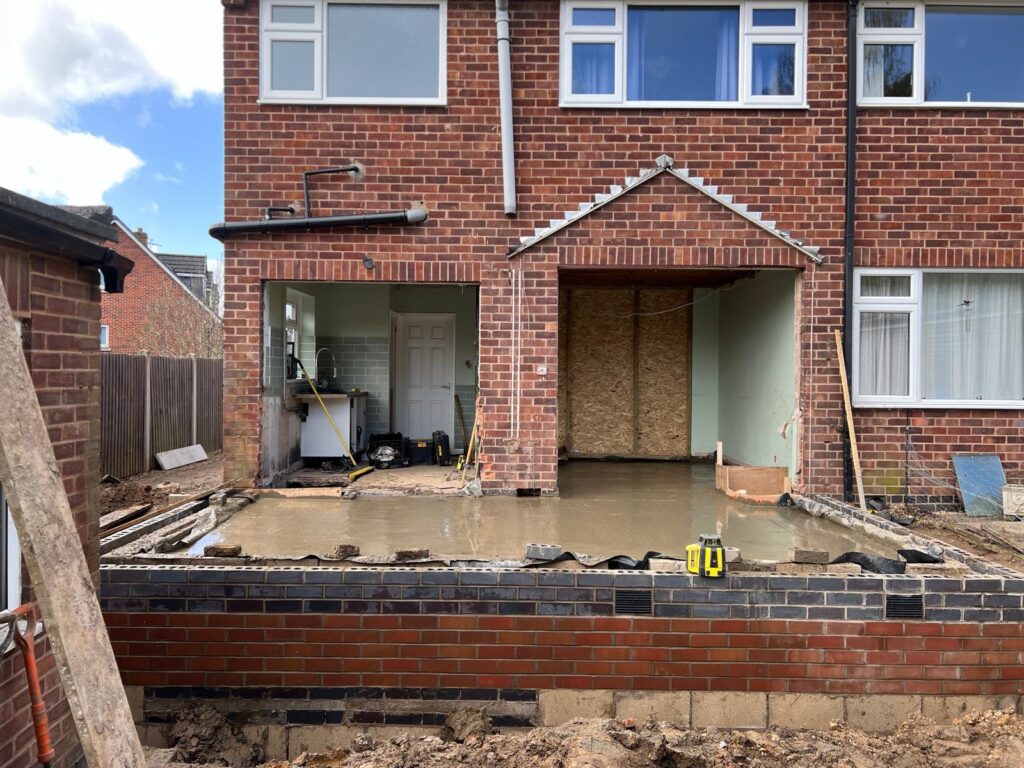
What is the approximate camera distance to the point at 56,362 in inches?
107

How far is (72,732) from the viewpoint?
284 centimetres

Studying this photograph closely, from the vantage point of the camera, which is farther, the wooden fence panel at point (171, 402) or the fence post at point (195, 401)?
the fence post at point (195, 401)

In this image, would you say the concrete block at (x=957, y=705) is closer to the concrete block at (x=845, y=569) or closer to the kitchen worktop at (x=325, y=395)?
the concrete block at (x=845, y=569)

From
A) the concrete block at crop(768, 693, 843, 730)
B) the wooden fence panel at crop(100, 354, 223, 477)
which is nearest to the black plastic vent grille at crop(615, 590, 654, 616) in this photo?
the concrete block at crop(768, 693, 843, 730)

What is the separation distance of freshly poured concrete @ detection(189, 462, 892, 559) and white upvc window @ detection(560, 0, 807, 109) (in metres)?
4.18

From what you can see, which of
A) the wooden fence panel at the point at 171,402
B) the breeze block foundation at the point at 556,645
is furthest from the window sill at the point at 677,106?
the wooden fence panel at the point at 171,402

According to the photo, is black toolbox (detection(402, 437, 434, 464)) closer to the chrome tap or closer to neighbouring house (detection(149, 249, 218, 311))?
the chrome tap

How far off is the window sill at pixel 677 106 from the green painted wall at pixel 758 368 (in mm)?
1791

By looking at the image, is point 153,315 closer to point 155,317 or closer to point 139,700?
point 155,317

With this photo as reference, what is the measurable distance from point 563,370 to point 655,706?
683cm

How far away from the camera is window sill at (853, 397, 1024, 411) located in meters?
7.01

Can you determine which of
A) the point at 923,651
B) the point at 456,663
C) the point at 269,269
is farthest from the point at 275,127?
the point at 923,651

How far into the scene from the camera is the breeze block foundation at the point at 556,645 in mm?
3930

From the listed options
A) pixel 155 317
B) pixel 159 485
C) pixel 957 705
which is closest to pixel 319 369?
pixel 159 485
